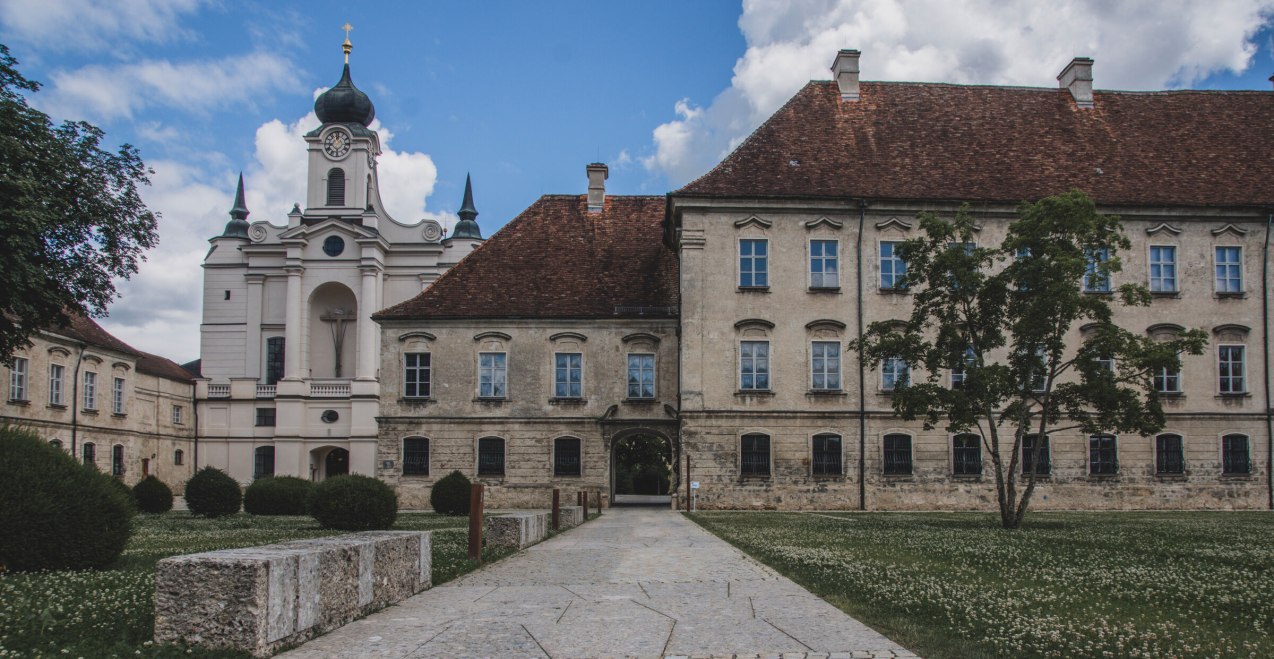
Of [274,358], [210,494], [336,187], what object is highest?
[336,187]

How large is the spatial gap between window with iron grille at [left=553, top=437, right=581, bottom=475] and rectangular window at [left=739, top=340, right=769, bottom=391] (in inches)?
272

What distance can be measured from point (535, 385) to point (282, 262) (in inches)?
1194

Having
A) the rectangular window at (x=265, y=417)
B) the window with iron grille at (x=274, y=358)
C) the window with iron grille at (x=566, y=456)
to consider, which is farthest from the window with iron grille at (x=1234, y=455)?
the window with iron grille at (x=274, y=358)

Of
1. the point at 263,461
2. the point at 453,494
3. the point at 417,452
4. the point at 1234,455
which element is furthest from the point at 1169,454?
the point at 263,461

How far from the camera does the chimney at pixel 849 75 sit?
3812cm

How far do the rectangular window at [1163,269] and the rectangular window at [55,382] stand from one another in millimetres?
42522

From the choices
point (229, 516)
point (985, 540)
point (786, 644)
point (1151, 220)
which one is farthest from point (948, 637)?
point (1151, 220)

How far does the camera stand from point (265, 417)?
57875 mm

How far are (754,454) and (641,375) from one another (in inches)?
218

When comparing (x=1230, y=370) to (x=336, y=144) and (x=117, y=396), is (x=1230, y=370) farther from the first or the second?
(x=336, y=144)

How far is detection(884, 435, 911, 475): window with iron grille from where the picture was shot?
113ft

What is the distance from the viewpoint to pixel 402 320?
37.8 m

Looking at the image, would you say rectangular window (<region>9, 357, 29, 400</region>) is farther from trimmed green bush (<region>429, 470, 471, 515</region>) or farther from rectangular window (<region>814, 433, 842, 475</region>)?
rectangular window (<region>814, 433, 842, 475</region>)

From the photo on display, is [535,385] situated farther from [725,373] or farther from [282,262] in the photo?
[282,262]
